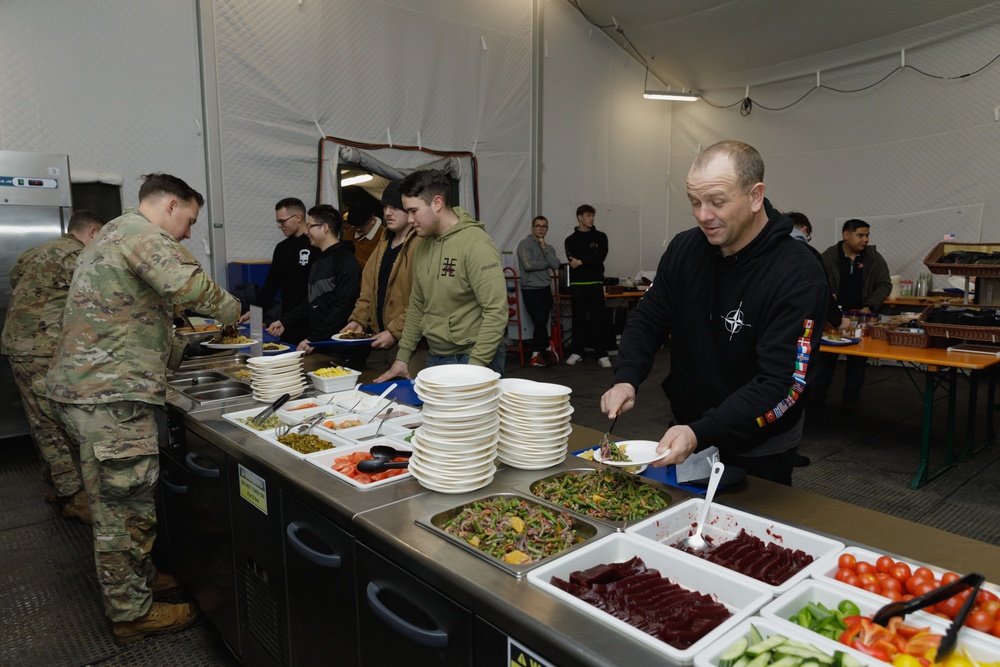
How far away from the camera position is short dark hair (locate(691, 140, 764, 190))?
5.63 ft

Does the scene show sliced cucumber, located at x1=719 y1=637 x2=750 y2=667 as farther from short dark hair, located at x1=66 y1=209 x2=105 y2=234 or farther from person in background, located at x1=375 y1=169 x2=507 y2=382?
short dark hair, located at x1=66 y1=209 x2=105 y2=234

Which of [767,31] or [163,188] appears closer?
[163,188]

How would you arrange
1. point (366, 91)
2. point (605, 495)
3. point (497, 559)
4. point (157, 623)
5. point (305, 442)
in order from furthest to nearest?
point (366, 91), point (157, 623), point (305, 442), point (605, 495), point (497, 559)

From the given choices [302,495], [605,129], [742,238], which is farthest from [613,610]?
[605,129]

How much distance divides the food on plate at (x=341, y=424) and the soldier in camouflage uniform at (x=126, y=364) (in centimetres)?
71

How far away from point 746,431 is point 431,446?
83cm

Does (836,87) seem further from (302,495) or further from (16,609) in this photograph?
(16,609)

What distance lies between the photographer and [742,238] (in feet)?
6.12

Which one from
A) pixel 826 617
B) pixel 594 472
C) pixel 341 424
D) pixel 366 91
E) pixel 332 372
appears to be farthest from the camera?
pixel 366 91

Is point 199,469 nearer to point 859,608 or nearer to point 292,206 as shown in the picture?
point 859,608

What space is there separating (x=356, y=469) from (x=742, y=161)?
4.50 feet

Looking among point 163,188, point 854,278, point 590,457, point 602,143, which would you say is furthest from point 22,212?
point 602,143

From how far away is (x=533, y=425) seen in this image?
184 cm

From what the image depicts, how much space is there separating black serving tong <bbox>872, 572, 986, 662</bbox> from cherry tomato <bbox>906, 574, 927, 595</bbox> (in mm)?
118
